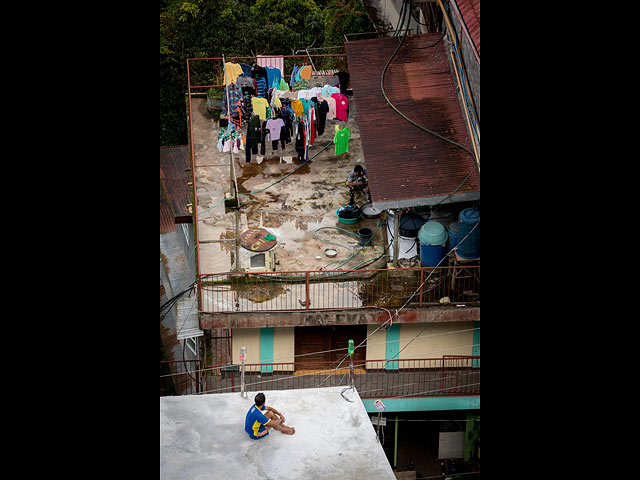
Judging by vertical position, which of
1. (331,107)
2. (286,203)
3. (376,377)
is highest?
(331,107)

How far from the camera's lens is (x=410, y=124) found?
2042 centimetres

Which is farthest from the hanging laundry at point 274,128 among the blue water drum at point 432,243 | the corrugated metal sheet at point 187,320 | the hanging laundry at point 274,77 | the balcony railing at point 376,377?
the balcony railing at point 376,377

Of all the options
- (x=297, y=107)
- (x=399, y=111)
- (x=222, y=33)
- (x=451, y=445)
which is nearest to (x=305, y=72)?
(x=297, y=107)

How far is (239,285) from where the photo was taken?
19.3 metres

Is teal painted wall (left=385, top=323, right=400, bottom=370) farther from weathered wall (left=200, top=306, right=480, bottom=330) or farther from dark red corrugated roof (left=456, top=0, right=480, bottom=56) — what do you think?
dark red corrugated roof (left=456, top=0, right=480, bottom=56)

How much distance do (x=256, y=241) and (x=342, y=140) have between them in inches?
199

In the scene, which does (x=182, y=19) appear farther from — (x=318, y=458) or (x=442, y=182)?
(x=318, y=458)

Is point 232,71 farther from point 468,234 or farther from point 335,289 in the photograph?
point 468,234

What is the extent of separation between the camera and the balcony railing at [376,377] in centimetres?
1958

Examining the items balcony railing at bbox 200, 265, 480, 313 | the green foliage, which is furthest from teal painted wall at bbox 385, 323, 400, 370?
the green foliage

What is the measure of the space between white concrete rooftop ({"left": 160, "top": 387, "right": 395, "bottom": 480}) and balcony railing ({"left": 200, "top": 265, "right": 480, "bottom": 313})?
675 centimetres

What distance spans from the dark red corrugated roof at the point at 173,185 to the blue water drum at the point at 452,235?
43.8 feet
